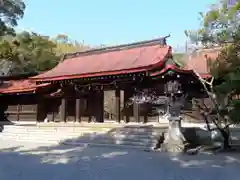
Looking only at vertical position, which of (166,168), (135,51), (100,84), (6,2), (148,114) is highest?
(6,2)

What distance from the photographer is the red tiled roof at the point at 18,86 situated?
1971 centimetres

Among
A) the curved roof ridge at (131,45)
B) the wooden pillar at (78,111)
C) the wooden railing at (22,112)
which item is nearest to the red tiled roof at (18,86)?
the wooden railing at (22,112)

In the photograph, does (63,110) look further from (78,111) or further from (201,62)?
(201,62)

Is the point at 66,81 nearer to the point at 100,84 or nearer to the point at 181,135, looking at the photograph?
the point at 100,84

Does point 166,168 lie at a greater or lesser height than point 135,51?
lesser

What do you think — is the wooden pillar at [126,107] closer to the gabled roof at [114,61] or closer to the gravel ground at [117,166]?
the gabled roof at [114,61]

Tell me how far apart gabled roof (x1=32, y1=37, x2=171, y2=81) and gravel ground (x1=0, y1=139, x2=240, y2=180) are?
5.95 meters

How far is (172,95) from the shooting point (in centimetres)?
1117

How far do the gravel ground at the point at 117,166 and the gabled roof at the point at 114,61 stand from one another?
595 centimetres

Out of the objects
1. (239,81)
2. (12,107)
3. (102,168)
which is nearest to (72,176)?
(102,168)

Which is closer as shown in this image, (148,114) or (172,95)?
(172,95)

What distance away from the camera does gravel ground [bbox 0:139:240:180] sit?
6875 mm

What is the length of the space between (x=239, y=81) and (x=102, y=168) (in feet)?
14.0

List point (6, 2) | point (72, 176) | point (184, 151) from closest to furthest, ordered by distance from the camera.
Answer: point (72, 176) < point (184, 151) < point (6, 2)
